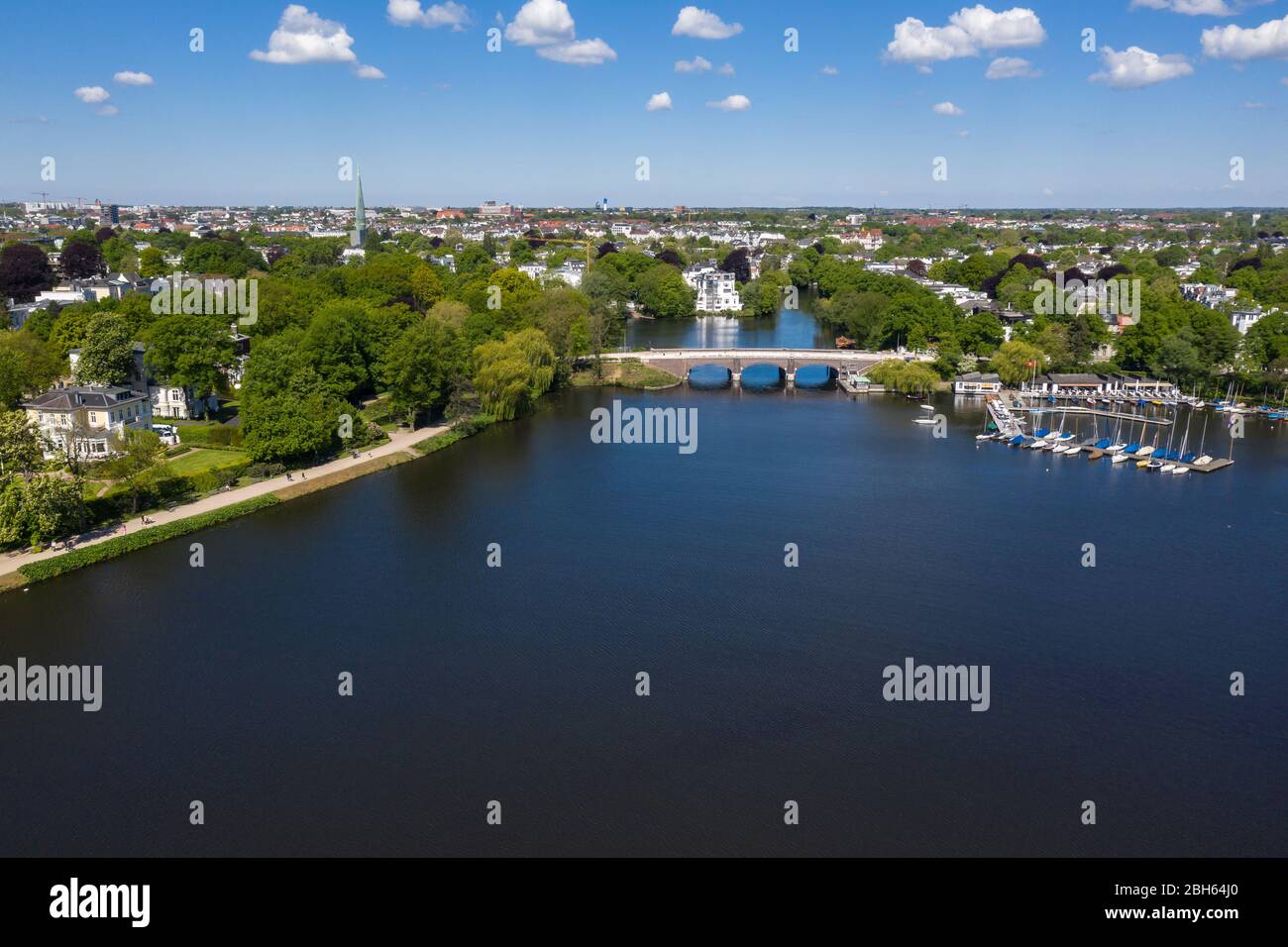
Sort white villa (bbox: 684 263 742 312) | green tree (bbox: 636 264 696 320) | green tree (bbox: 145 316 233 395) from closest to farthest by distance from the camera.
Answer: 1. green tree (bbox: 145 316 233 395)
2. green tree (bbox: 636 264 696 320)
3. white villa (bbox: 684 263 742 312)

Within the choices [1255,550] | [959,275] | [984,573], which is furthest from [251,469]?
[959,275]

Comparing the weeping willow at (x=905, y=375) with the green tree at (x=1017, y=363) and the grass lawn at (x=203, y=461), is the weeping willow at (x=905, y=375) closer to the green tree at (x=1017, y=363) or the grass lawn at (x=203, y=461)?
the green tree at (x=1017, y=363)

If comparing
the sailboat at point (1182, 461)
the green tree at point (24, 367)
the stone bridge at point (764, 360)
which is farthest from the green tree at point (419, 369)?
the sailboat at point (1182, 461)

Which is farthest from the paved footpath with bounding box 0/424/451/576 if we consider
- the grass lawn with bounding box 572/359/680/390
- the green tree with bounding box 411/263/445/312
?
the green tree with bounding box 411/263/445/312

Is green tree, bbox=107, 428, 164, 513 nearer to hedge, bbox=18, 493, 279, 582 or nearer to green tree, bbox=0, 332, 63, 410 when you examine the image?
hedge, bbox=18, 493, 279, 582

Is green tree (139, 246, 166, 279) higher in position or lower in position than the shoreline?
higher

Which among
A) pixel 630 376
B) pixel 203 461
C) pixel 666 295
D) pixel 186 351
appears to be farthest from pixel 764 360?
pixel 203 461

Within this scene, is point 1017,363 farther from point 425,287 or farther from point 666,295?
point 425,287
